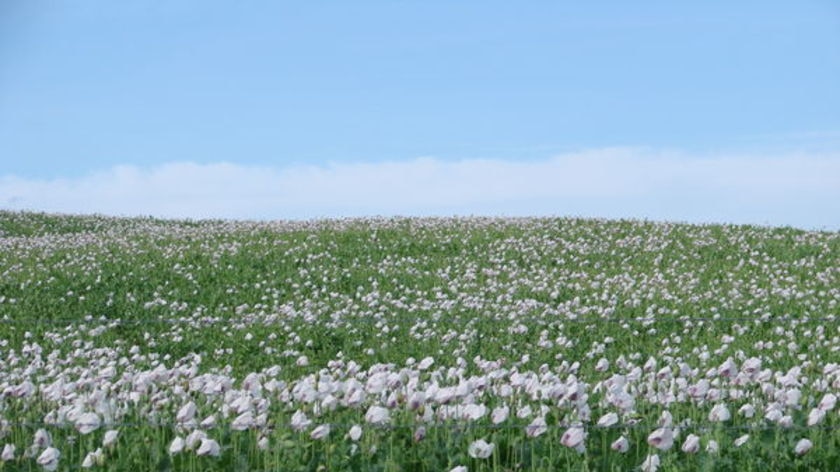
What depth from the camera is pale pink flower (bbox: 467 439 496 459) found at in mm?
5309

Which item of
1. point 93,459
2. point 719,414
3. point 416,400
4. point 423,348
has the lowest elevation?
point 423,348

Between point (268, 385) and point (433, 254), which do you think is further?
point (433, 254)

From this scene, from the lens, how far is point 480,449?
5395 millimetres

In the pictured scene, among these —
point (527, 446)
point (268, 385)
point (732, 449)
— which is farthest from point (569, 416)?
point (268, 385)

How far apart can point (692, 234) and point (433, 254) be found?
283 inches

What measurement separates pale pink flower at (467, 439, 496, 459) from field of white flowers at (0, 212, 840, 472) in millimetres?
22

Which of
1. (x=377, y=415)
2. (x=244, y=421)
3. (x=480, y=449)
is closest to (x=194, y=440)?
(x=244, y=421)

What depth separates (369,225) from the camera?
2786cm

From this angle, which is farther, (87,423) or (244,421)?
(87,423)

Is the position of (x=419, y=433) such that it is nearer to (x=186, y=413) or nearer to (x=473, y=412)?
(x=473, y=412)

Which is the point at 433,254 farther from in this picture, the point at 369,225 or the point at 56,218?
the point at 56,218

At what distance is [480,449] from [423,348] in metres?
8.10

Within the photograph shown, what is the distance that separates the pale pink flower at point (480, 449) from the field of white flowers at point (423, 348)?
2 cm

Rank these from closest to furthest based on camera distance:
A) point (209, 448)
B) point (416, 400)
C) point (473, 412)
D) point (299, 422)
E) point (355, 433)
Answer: point (209, 448) < point (355, 433) < point (299, 422) < point (473, 412) < point (416, 400)
